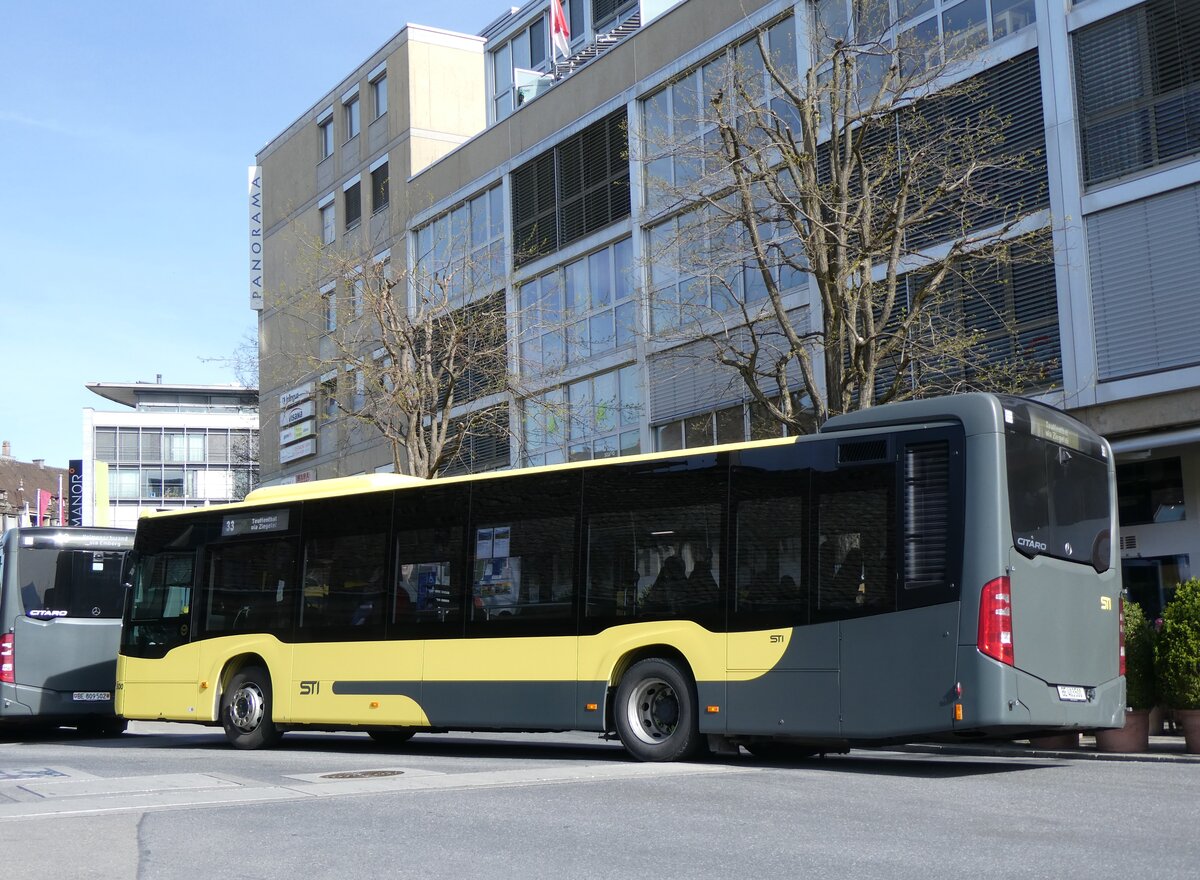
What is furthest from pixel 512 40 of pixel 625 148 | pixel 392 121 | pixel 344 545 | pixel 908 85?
pixel 344 545

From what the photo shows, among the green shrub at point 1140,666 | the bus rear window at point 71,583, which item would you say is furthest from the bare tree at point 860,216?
the bus rear window at point 71,583

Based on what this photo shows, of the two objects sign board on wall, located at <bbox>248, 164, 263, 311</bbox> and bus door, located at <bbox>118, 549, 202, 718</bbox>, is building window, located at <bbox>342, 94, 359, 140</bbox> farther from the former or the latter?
bus door, located at <bbox>118, 549, 202, 718</bbox>

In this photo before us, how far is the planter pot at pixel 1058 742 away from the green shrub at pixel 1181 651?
1.38m

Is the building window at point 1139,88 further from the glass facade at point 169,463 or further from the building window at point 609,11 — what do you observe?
the glass facade at point 169,463

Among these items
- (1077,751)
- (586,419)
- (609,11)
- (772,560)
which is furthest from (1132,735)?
(609,11)

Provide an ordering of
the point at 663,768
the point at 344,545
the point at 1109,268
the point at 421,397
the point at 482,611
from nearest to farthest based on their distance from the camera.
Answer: the point at 663,768 < the point at 482,611 < the point at 344,545 < the point at 1109,268 < the point at 421,397

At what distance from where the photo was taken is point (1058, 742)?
16031 millimetres

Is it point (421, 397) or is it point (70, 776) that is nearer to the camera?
point (70, 776)

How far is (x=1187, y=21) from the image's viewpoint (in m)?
20.9

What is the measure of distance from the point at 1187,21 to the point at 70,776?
1757 centimetres

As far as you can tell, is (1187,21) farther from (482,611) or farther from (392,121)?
(392,121)

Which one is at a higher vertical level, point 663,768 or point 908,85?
point 908,85

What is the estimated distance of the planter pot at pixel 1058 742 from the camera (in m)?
15.5

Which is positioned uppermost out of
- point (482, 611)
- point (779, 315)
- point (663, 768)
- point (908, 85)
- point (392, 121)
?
point (392, 121)
